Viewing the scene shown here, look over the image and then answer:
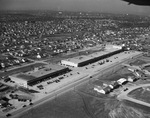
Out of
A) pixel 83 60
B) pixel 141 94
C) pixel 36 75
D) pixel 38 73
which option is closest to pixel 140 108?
pixel 141 94

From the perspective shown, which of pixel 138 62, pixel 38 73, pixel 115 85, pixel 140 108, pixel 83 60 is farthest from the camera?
pixel 138 62

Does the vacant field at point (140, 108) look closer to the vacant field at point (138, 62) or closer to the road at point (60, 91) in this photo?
the road at point (60, 91)

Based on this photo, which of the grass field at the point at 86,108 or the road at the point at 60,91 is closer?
the grass field at the point at 86,108

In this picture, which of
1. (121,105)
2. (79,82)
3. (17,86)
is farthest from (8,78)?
(121,105)

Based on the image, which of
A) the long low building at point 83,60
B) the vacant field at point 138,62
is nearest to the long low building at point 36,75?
the long low building at point 83,60

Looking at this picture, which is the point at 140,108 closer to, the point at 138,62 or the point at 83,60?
the point at 83,60

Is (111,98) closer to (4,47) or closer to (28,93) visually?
(28,93)
